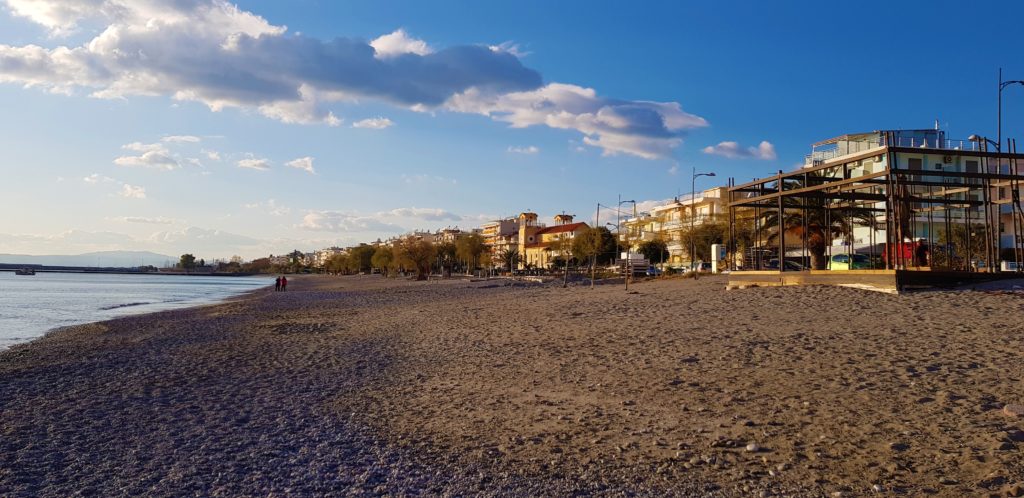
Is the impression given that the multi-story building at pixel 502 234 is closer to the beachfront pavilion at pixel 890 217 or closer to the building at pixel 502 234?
the building at pixel 502 234

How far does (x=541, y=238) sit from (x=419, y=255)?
41.7 meters

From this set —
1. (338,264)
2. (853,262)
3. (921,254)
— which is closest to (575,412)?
(921,254)

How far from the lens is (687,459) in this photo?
265 inches

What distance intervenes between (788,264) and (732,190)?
12.4 m

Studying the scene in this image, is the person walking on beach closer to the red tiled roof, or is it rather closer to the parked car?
the parked car

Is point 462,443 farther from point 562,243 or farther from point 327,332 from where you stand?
point 562,243

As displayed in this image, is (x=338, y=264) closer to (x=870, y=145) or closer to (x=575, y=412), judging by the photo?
(x=870, y=145)

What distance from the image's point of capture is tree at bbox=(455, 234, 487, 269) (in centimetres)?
9931

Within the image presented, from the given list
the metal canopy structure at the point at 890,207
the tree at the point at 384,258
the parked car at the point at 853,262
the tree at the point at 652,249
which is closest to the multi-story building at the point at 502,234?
the tree at the point at 384,258

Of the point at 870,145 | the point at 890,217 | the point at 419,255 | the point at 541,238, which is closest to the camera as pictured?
the point at 890,217

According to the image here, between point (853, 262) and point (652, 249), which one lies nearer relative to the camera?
point (853, 262)

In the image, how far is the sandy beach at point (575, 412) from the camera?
638cm

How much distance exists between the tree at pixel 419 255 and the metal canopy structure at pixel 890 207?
44.9 metres

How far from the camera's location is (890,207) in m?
18.7
